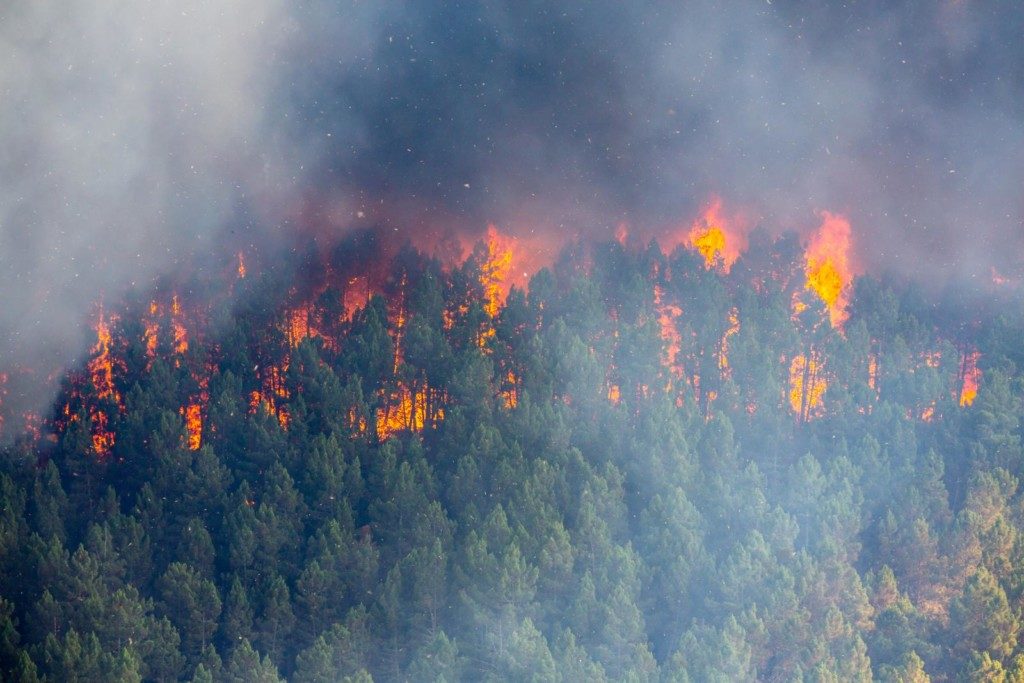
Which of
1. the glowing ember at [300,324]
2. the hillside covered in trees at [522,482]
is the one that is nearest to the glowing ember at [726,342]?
the hillside covered in trees at [522,482]

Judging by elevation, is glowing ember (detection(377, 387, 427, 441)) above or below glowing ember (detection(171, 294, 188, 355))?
below

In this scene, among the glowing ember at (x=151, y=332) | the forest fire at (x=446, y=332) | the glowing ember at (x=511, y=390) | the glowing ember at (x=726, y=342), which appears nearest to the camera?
the forest fire at (x=446, y=332)

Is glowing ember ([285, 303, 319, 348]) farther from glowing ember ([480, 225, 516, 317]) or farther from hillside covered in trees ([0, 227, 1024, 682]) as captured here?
glowing ember ([480, 225, 516, 317])

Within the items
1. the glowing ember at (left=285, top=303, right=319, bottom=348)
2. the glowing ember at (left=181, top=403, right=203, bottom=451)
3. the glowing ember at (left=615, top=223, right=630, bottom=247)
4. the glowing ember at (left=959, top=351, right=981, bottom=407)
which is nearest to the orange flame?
the glowing ember at (left=181, top=403, right=203, bottom=451)

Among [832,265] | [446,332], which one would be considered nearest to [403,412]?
[446,332]

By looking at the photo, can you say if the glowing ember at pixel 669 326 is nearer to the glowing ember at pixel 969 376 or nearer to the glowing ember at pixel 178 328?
the glowing ember at pixel 969 376

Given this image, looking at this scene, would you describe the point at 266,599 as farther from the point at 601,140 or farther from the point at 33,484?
the point at 601,140
